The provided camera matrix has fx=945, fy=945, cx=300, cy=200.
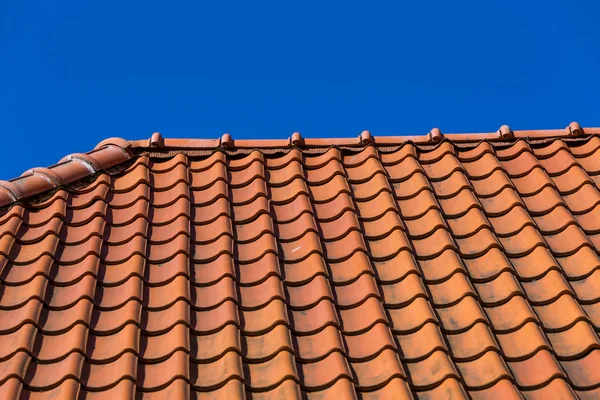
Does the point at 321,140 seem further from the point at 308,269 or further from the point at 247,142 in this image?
the point at 308,269

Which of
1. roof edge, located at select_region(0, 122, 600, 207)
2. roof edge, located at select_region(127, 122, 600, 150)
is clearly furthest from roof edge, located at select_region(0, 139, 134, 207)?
roof edge, located at select_region(127, 122, 600, 150)

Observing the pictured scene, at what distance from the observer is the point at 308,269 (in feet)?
16.6

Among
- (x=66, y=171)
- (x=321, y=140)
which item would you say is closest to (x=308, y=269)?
(x=321, y=140)

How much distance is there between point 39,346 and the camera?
14.6 feet

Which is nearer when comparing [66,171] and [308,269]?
[308,269]

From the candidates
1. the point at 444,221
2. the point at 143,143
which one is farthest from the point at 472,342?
the point at 143,143

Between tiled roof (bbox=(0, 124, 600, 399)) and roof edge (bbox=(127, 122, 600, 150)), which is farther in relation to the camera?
roof edge (bbox=(127, 122, 600, 150))

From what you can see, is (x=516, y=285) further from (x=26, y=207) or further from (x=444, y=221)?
(x=26, y=207)

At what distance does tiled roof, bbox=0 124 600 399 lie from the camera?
4234mm

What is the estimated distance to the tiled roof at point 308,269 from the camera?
4234 millimetres

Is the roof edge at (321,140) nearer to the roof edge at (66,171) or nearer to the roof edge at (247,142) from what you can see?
the roof edge at (247,142)

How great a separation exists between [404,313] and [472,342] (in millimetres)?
404

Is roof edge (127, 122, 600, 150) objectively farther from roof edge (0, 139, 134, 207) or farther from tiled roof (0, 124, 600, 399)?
roof edge (0, 139, 134, 207)

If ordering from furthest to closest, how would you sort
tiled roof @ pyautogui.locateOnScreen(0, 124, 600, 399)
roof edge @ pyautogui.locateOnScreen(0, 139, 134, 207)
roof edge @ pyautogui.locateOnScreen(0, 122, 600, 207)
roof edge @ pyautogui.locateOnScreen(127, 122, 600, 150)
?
roof edge @ pyautogui.locateOnScreen(127, 122, 600, 150), roof edge @ pyautogui.locateOnScreen(0, 122, 600, 207), roof edge @ pyautogui.locateOnScreen(0, 139, 134, 207), tiled roof @ pyautogui.locateOnScreen(0, 124, 600, 399)
